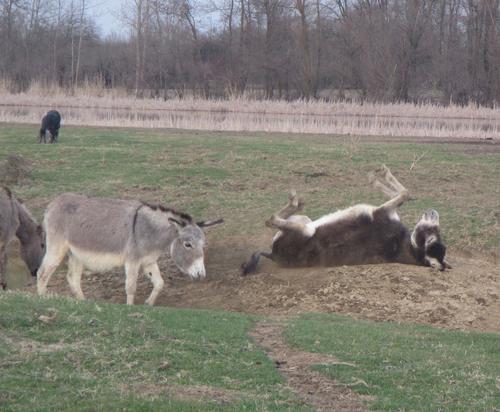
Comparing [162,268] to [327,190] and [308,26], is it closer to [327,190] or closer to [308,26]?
[327,190]

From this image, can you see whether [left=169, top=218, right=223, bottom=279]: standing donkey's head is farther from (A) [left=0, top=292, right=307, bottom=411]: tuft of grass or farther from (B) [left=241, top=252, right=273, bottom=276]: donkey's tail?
(A) [left=0, top=292, right=307, bottom=411]: tuft of grass

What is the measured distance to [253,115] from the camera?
35594 millimetres

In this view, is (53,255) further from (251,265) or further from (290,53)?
(290,53)

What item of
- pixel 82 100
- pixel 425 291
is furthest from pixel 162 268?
pixel 82 100

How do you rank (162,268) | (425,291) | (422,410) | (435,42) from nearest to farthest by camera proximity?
(422,410) → (425,291) → (162,268) → (435,42)

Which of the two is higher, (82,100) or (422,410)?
(82,100)

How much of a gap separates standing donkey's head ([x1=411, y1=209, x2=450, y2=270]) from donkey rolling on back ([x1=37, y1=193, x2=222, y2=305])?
2.96 m

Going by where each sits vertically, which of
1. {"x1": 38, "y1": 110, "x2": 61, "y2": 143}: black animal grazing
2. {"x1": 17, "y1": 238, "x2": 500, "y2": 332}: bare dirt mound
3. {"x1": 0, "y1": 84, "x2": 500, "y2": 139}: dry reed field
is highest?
{"x1": 0, "y1": 84, "x2": 500, "y2": 139}: dry reed field

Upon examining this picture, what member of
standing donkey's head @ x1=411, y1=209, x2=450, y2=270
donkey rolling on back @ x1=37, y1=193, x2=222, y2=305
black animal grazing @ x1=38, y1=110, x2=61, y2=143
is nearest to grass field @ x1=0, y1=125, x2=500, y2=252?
black animal grazing @ x1=38, y1=110, x2=61, y2=143

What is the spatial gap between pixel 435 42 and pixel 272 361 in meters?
51.7

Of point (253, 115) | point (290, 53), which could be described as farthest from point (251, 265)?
point (290, 53)

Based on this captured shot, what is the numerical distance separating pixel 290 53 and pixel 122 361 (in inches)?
2045

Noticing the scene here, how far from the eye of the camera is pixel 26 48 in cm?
5900

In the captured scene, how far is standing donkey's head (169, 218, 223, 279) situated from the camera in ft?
33.9
